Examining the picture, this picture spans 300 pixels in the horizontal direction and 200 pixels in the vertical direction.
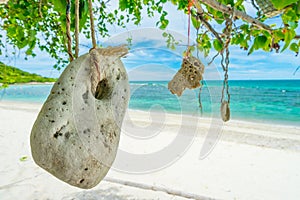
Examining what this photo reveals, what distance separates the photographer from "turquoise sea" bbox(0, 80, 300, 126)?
4.49 feet

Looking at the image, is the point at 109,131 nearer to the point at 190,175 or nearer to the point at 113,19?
the point at 113,19

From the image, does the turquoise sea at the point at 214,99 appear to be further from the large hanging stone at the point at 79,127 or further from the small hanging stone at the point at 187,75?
the large hanging stone at the point at 79,127

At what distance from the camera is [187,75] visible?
1.13 m

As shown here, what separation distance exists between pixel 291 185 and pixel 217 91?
Result: 2966 mm

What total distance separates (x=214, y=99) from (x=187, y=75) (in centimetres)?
36

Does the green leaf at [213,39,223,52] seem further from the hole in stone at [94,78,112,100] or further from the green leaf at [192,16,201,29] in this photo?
the hole in stone at [94,78,112,100]

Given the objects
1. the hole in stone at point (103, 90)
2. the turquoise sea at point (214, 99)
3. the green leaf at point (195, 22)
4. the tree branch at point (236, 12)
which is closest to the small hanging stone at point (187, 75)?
the turquoise sea at point (214, 99)

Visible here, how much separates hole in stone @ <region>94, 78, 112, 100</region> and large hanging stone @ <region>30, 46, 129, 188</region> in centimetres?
3

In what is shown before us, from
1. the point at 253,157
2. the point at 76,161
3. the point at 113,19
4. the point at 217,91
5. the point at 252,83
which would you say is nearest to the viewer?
the point at 76,161

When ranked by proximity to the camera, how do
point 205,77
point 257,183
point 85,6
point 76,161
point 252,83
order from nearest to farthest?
1. point 76,161
2. point 85,6
3. point 205,77
4. point 257,183
5. point 252,83

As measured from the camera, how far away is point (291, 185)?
3.62 m

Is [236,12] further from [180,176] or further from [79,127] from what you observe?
[180,176]

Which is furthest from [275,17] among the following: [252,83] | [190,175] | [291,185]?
[252,83]

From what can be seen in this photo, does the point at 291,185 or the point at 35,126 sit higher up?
the point at 35,126
